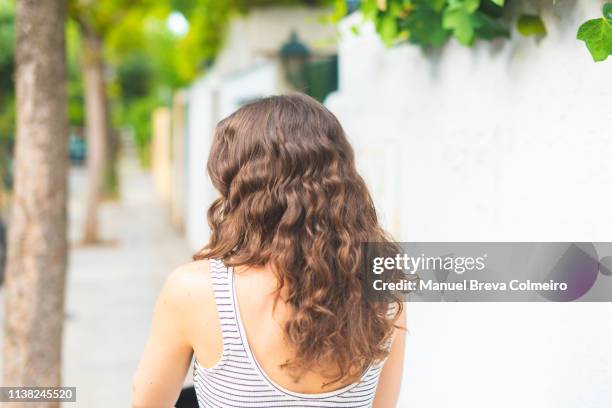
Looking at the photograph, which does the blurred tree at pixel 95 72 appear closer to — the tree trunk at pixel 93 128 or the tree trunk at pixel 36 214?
the tree trunk at pixel 93 128

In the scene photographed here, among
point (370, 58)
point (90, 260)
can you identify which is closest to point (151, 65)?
point (90, 260)

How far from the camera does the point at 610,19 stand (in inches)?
74.9

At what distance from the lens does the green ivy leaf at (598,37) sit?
187 centimetres

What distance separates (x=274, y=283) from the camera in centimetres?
155

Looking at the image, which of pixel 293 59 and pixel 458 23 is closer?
pixel 458 23

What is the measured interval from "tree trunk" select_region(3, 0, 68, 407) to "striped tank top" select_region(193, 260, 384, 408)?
5.87 ft

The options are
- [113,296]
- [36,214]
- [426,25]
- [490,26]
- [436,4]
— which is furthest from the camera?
[113,296]

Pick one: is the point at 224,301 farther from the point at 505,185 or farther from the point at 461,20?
the point at 461,20

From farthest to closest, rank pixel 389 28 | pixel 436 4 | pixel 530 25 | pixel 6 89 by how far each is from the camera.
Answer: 1. pixel 6 89
2. pixel 389 28
3. pixel 436 4
4. pixel 530 25

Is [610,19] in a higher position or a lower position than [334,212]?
higher

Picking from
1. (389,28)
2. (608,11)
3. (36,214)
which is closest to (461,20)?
(389,28)

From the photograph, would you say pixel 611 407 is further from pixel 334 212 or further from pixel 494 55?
pixel 494 55

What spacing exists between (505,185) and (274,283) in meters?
1.28

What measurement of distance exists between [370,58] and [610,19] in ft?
7.26
